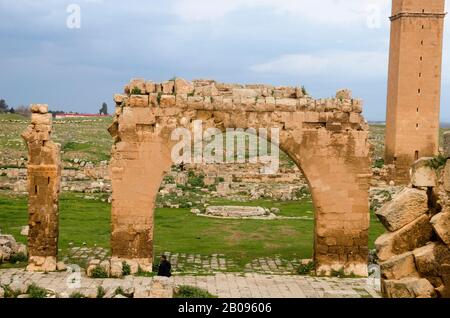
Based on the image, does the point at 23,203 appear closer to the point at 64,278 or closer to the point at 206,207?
the point at 206,207

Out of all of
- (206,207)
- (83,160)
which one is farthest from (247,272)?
(83,160)

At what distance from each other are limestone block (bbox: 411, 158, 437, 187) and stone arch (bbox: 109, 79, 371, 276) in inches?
203

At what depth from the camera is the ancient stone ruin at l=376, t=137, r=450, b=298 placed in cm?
936

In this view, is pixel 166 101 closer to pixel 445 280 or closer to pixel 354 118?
pixel 354 118

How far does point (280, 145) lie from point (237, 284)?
3.84 meters

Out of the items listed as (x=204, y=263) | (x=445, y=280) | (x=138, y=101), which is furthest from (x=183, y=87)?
(x=445, y=280)

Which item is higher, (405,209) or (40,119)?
(40,119)

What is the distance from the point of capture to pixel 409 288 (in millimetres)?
9398

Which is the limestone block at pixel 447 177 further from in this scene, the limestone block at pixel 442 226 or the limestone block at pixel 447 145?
the limestone block at pixel 442 226

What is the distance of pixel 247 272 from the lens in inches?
604

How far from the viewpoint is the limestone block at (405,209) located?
10.1 m

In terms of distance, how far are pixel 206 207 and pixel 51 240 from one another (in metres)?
12.9

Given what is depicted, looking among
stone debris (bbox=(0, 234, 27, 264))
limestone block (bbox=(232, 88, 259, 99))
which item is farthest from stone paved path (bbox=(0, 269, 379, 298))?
limestone block (bbox=(232, 88, 259, 99))

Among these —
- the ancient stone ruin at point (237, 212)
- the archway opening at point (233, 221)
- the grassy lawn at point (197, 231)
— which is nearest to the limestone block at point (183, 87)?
the archway opening at point (233, 221)
